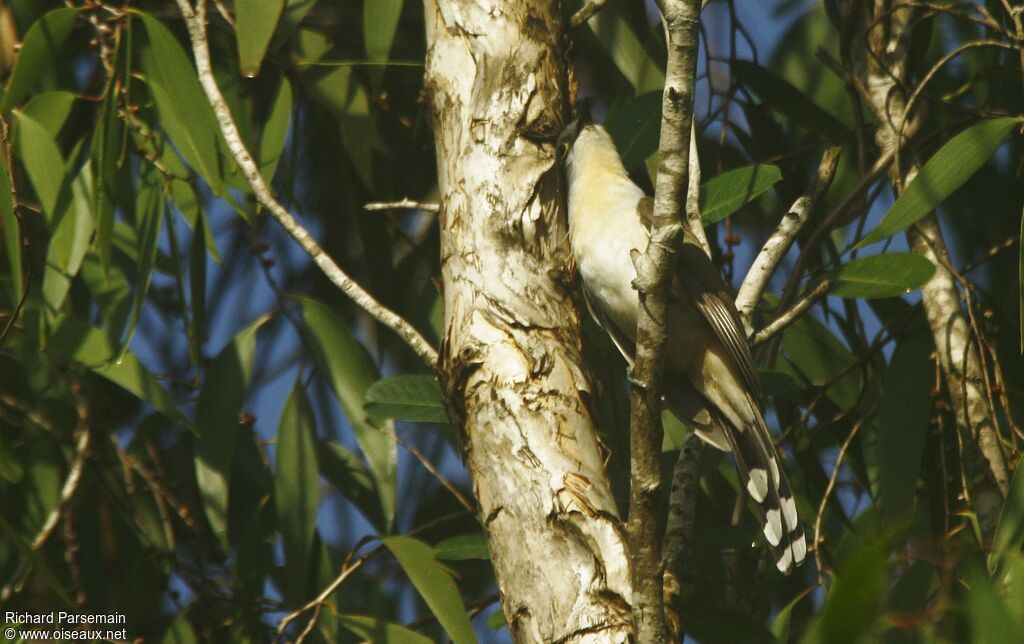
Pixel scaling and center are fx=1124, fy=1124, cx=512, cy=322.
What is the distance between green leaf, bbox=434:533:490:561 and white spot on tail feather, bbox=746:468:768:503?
613 millimetres

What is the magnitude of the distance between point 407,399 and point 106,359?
0.71m

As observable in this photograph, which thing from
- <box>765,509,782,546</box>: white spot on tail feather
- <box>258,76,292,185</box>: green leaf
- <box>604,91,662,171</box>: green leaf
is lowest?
<box>765,509,782,546</box>: white spot on tail feather

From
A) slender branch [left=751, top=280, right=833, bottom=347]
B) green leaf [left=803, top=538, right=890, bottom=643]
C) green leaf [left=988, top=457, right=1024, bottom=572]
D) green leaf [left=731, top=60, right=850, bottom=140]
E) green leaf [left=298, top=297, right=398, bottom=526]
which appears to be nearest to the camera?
green leaf [left=803, top=538, right=890, bottom=643]

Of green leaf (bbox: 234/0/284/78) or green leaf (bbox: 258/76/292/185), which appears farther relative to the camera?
green leaf (bbox: 258/76/292/185)

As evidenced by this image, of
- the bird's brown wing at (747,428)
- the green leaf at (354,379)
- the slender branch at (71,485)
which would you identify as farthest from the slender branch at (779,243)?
the slender branch at (71,485)

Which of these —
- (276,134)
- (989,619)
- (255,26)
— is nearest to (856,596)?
(989,619)

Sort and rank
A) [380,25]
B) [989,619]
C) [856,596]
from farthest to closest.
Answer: [380,25], [989,619], [856,596]

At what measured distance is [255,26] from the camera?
7.89 ft

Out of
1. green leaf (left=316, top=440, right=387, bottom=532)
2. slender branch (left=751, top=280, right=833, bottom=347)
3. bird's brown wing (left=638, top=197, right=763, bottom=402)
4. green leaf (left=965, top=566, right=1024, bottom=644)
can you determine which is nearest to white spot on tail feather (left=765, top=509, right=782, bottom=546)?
bird's brown wing (left=638, top=197, right=763, bottom=402)

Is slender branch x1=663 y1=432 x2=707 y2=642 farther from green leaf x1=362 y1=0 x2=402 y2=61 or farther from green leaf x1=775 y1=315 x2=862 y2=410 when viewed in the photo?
green leaf x1=362 y1=0 x2=402 y2=61

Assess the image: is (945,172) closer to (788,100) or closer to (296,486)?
(788,100)

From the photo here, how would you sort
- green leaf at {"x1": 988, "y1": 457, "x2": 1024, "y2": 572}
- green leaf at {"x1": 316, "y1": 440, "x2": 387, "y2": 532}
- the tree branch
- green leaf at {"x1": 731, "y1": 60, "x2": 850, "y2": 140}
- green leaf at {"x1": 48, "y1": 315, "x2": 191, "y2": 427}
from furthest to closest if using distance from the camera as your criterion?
green leaf at {"x1": 731, "y1": 60, "x2": 850, "y2": 140}
green leaf at {"x1": 316, "y1": 440, "x2": 387, "y2": 532}
green leaf at {"x1": 48, "y1": 315, "x2": 191, "y2": 427}
green leaf at {"x1": 988, "y1": 457, "x2": 1024, "y2": 572}
the tree branch

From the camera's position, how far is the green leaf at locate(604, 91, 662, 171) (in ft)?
8.73

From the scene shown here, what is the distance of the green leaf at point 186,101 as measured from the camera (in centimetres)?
252
